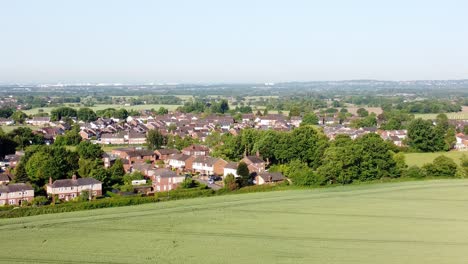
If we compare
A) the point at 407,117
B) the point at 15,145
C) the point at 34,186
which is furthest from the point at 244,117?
the point at 34,186

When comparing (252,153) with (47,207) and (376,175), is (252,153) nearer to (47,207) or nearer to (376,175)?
(376,175)

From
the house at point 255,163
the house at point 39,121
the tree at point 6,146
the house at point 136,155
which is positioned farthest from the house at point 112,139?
the house at point 255,163

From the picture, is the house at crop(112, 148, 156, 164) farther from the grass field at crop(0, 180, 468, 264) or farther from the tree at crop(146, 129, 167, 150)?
the grass field at crop(0, 180, 468, 264)

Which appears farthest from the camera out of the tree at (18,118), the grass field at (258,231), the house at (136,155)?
the tree at (18,118)

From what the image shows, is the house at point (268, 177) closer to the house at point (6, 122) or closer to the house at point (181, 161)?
the house at point (181, 161)

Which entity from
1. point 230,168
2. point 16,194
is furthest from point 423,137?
point 16,194
